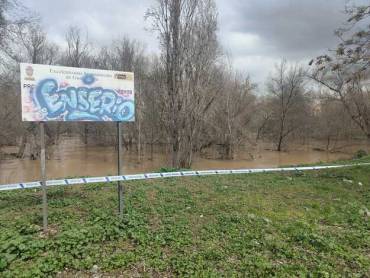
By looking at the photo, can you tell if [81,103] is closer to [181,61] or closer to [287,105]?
[181,61]

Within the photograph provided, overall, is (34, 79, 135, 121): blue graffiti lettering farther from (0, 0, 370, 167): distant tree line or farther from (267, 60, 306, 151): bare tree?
(267, 60, 306, 151): bare tree

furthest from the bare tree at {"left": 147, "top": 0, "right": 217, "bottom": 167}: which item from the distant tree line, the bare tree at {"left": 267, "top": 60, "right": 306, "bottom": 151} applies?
the bare tree at {"left": 267, "top": 60, "right": 306, "bottom": 151}

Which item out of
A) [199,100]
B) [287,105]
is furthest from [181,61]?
[287,105]

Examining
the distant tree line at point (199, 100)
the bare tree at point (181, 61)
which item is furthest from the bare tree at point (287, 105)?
the bare tree at point (181, 61)

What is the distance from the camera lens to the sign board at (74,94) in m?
3.70

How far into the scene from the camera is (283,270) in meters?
3.01

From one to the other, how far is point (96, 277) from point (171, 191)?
10.7ft

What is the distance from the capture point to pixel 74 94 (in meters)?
4.02

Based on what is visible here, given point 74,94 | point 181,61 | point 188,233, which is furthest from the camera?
point 181,61

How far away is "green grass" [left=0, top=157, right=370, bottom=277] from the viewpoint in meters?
3.04

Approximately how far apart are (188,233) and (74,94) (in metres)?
2.33

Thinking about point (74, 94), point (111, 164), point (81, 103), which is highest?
point (74, 94)

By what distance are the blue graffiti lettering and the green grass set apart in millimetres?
1401

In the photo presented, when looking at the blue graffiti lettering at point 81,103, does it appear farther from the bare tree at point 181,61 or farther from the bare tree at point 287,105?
the bare tree at point 287,105
